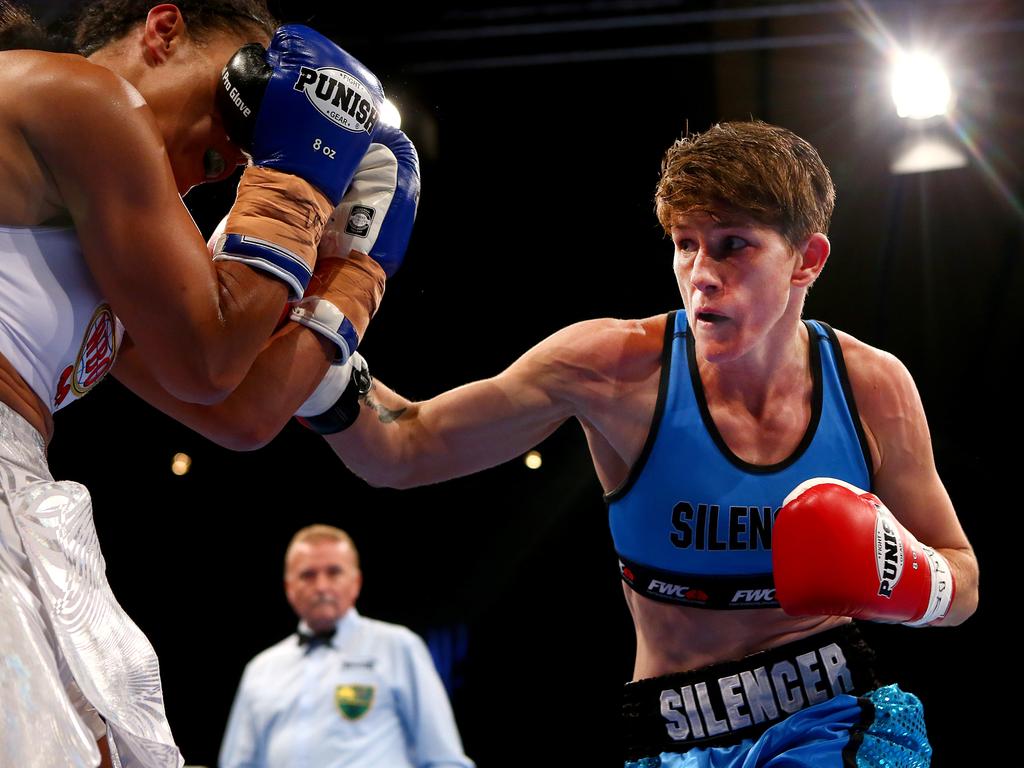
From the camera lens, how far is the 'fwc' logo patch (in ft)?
15.1

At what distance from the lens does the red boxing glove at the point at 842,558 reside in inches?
65.7

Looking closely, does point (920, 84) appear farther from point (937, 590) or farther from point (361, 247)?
point (361, 247)

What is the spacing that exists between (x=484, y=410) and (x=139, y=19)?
87cm

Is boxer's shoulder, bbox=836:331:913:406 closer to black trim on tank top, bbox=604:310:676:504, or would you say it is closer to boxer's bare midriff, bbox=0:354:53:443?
black trim on tank top, bbox=604:310:676:504

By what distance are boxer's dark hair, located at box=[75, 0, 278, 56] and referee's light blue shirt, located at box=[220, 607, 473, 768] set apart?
3507mm

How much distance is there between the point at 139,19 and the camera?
1469mm

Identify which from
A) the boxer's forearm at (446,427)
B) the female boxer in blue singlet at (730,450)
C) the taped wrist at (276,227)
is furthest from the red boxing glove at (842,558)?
the taped wrist at (276,227)

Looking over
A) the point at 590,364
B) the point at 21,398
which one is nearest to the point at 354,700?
the point at 590,364

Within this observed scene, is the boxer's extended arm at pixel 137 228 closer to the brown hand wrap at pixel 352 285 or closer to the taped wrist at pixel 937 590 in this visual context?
the brown hand wrap at pixel 352 285

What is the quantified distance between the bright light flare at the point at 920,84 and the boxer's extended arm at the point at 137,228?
4094 mm

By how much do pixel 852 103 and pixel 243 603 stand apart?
5.42 metres

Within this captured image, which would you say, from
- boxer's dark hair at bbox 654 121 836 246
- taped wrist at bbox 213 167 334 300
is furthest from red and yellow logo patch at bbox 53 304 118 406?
boxer's dark hair at bbox 654 121 836 246

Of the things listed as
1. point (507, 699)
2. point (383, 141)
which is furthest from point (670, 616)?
point (507, 699)

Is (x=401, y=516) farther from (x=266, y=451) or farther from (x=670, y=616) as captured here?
(x=670, y=616)
